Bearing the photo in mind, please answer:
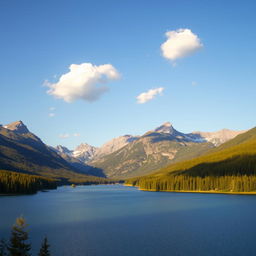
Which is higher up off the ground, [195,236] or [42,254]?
[42,254]

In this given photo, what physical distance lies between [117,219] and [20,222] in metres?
68.5

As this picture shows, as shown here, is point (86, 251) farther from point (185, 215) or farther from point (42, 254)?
point (185, 215)

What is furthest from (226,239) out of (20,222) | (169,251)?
(20,222)

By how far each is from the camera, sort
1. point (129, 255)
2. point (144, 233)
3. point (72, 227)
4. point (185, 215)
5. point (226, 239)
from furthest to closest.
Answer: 1. point (185, 215)
2. point (72, 227)
3. point (144, 233)
4. point (226, 239)
5. point (129, 255)

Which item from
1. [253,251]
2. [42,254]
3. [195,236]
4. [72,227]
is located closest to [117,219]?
[72,227]

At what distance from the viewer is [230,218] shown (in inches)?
4016

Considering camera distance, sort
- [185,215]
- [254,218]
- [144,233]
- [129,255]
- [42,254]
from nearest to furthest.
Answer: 1. [42,254]
2. [129,255]
3. [144,233]
4. [254,218]
5. [185,215]

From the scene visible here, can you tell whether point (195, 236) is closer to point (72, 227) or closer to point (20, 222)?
point (72, 227)

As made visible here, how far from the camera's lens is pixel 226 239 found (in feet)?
232

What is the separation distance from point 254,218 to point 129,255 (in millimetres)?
58908

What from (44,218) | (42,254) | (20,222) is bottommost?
(44,218)

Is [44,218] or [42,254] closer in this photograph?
[42,254]

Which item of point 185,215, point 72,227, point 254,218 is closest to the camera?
point 72,227

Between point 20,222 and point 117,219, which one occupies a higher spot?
point 20,222
